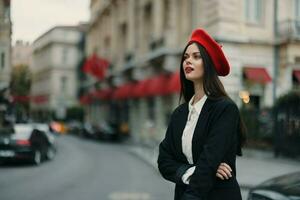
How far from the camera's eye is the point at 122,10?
4166cm

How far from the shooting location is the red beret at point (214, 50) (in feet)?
9.04

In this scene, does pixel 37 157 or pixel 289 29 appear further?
pixel 289 29

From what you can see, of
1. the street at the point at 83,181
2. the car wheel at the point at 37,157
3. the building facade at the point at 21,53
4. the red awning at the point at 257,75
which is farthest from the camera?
the red awning at the point at 257,75

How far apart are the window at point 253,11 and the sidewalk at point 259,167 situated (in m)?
7.62

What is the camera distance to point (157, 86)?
28625 millimetres

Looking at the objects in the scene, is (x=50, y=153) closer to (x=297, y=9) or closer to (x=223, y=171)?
(x=297, y=9)

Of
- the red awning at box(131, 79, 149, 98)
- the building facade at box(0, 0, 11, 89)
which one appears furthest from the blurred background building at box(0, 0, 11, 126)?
the red awning at box(131, 79, 149, 98)

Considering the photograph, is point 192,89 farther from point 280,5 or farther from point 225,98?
point 280,5

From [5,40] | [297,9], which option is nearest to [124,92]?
[297,9]

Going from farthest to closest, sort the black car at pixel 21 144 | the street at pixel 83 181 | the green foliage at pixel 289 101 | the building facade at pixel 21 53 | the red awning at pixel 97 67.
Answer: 1. the red awning at pixel 97 67
2. the green foliage at pixel 289 101
3. the black car at pixel 21 144
4. the street at pixel 83 181
5. the building facade at pixel 21 53

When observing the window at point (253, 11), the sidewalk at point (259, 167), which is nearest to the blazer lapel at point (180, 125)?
the sidewalk at point (259, 167)

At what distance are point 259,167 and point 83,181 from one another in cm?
539

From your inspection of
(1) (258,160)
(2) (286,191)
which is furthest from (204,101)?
(1) (258,160)

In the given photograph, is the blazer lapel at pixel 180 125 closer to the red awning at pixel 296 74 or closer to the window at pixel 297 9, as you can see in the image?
the red awning at pixel 296 74
